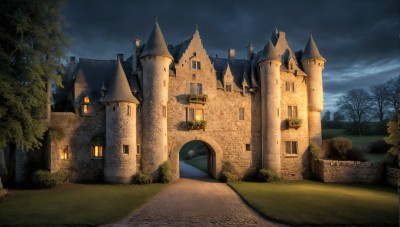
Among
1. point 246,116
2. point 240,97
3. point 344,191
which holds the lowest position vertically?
point 344,191

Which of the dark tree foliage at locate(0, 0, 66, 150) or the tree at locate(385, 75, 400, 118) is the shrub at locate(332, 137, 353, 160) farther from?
the dark tree foliage at locate(0, 0, 66, 150)

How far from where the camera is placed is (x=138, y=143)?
28969 mm

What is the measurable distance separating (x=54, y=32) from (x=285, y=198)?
2205 centimetres

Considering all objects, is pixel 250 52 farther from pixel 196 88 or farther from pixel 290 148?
pixel 290 148

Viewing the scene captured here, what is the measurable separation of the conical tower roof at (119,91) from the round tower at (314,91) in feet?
66.9

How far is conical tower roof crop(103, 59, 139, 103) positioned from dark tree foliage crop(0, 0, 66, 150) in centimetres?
614

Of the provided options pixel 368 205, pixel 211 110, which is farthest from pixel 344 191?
pixel 211 110

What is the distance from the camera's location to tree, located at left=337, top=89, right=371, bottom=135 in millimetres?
52094

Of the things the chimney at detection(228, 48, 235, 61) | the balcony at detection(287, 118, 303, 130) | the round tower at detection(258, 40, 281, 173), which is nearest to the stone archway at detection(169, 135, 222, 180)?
the round tower at detection(258, 40, 281, 173)

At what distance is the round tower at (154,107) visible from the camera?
93.6ft

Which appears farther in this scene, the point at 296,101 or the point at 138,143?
the point at 296,101

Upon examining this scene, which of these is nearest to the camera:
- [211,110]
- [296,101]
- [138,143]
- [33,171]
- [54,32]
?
[54,32]

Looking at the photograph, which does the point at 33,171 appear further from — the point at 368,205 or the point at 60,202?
the point at 368,205

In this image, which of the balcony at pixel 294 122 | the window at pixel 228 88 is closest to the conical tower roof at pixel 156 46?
the window at pixel 228 88
